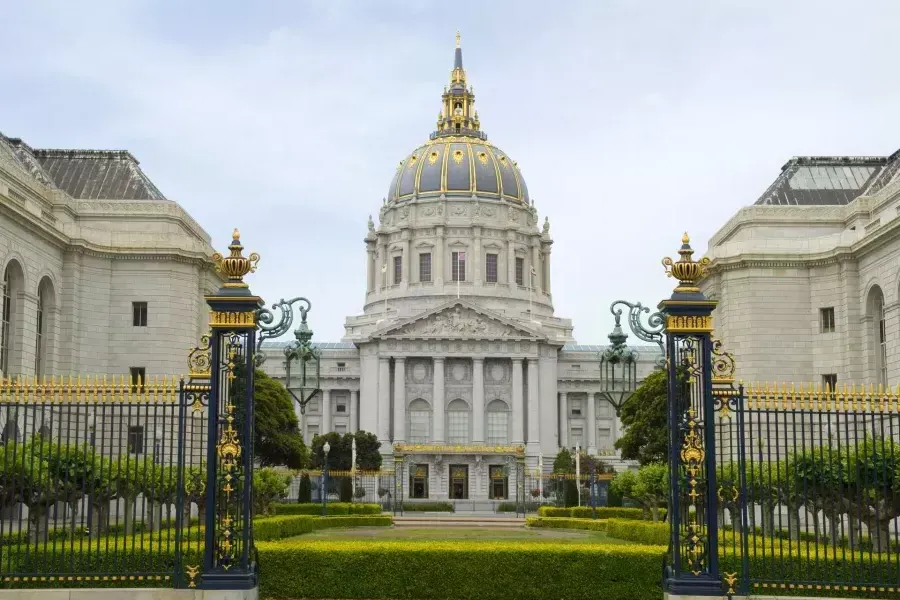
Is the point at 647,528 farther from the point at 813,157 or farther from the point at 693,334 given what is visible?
the point at 813,157

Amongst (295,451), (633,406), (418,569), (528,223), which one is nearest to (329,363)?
(528,223)

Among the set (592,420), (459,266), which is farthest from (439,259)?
(592,420)

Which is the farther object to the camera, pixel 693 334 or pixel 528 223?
pixel 528 223

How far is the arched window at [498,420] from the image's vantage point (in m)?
108

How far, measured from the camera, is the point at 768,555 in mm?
20000

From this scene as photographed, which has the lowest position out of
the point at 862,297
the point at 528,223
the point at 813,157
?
the point at 862,297

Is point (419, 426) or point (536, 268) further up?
point (536, 268)

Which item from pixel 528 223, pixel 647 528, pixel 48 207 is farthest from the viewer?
pixel 528 223

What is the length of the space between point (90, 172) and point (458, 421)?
52.6 metres

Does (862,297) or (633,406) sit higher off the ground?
(862,297)

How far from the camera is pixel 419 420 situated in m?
108

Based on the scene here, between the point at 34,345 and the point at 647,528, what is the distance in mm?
33034

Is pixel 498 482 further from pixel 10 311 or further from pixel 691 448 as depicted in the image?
pixel 691 448

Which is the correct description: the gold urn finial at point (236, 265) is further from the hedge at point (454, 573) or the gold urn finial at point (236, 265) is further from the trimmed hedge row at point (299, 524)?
the trimmed hedge row at point (299, 524)
